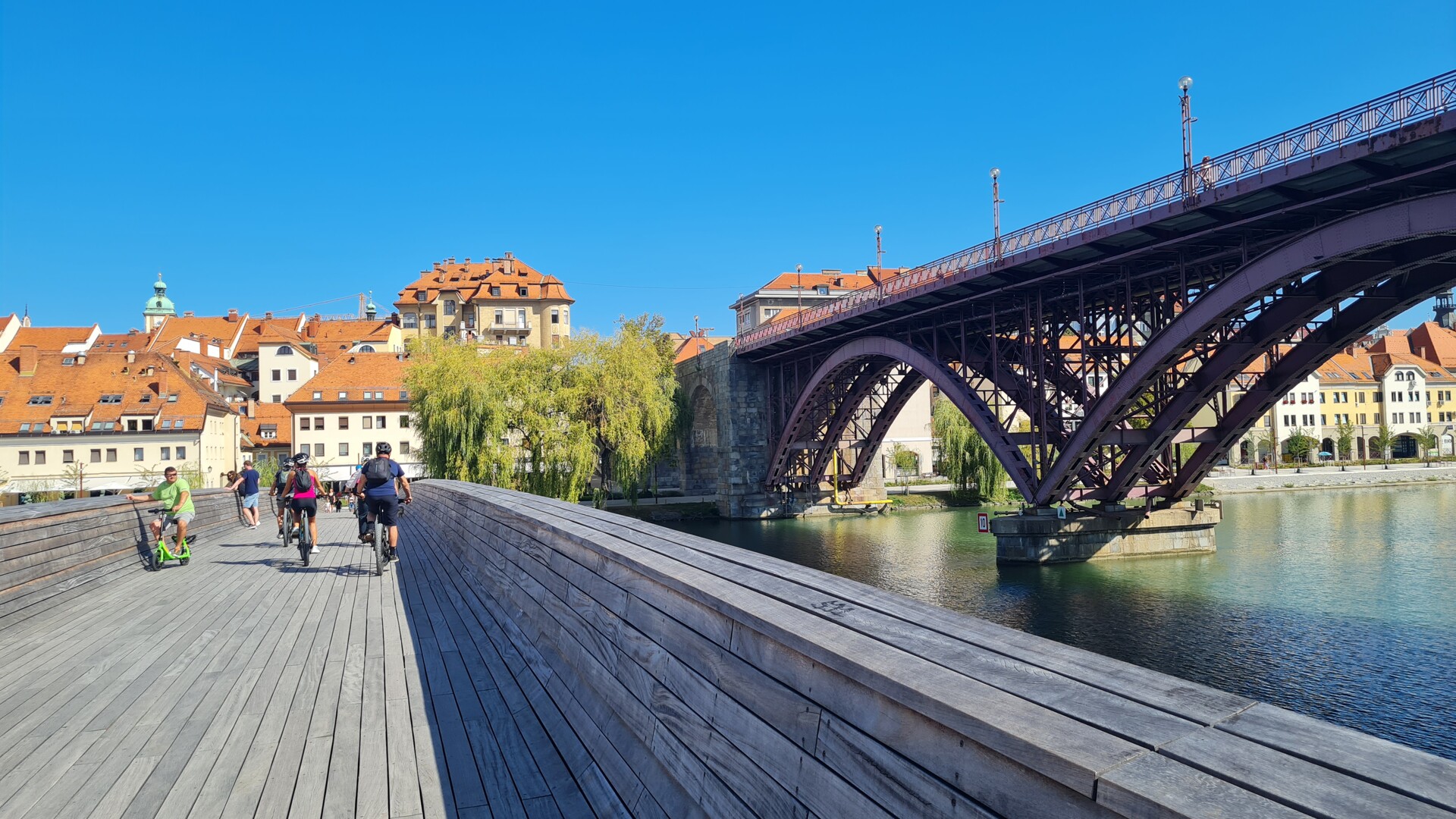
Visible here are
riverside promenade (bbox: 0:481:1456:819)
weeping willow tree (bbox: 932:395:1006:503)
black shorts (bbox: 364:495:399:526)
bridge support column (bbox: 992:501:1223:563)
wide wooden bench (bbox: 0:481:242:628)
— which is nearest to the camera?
riverside promenade (bbox: 0:481:1456:819)

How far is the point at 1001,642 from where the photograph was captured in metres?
2.64

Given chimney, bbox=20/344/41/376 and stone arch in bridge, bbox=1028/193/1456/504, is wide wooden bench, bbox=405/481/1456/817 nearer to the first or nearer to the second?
stone arch in bridge, bbox=1028/193/1456/504

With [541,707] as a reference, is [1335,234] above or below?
above

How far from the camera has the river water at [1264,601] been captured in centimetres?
1411

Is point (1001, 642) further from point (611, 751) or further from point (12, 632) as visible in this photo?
point (12, 632)

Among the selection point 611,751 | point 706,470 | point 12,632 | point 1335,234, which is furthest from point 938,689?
point 706,470

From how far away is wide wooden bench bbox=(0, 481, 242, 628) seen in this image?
8867 mm

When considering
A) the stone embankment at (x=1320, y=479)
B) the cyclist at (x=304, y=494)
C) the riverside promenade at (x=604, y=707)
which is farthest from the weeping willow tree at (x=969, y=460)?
the riverside promenade at (x=604, y=707)

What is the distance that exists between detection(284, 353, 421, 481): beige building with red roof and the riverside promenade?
174 feet

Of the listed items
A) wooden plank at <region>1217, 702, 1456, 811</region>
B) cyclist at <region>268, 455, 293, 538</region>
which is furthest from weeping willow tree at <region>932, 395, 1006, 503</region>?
wooden plank at <region>1217, 702, 1456, 811</region>

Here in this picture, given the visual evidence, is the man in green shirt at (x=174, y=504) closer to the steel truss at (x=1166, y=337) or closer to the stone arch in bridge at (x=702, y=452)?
the steel truss at (x=1166, y=337)

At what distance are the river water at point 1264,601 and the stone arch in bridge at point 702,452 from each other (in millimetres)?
17840

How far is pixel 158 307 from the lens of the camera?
392 feet

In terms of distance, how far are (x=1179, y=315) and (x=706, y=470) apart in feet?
128
